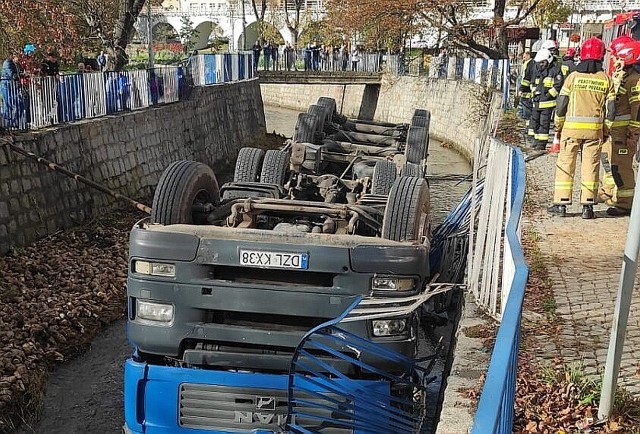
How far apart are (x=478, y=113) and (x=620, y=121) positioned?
13.9 metres

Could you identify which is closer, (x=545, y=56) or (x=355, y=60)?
(x=545, y=56)

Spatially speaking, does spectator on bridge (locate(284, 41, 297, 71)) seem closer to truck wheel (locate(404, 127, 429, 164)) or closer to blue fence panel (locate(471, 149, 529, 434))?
truck wheel (locate(404, 127, 429, 164))

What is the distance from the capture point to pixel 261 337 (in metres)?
4.29

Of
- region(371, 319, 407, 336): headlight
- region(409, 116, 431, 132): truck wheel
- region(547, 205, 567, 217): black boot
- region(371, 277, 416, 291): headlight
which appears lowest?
region(547, 205, 567, 217): black boot

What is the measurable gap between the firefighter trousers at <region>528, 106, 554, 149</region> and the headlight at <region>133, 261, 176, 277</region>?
9752mm

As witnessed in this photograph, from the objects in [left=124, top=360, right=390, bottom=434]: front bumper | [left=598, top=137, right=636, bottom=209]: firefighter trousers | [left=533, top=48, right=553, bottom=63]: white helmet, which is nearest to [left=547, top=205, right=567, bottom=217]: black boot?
[left=598, top=137, right=636, bottom=209]: firefighter trousers

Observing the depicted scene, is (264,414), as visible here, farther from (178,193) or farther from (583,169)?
(583,169)

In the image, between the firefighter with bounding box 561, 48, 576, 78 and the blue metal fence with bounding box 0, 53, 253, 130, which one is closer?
the firefighter with bounding box 561, 48, 576, 78

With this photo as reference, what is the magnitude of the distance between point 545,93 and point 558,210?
5.21 meters

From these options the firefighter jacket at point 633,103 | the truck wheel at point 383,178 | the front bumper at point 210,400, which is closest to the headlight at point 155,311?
the front bumper at point 210,400

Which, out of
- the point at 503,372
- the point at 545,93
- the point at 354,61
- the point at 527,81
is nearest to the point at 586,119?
the point at 545,93

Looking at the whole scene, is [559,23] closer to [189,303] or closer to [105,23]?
[105,23]

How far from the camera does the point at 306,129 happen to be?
9.77 m

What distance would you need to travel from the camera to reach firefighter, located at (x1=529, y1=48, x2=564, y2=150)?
1270 centimetres
